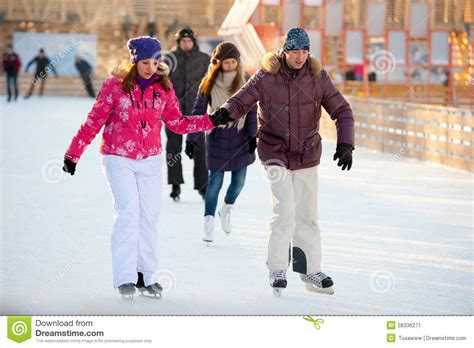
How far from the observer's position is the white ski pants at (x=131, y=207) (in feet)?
20.3

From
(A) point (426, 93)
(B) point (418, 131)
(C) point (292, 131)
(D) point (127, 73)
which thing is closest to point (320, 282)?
(C) point (292, 131)

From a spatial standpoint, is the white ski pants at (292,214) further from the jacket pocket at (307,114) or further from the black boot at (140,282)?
the black boot at (140,282)

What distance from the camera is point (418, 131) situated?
1636cm

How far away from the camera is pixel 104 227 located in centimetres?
937

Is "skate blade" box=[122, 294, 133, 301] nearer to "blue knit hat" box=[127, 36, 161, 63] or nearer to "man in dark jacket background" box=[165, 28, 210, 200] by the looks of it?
"blue knit hat" box=[127, 36, 161, 63]

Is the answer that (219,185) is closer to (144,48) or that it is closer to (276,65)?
(276,65)

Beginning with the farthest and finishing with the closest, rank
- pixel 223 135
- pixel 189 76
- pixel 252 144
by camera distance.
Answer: pixel 189 76
pixel 223 135
pixel 252 144

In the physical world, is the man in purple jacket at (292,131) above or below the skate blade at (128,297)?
above

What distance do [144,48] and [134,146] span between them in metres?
0.49

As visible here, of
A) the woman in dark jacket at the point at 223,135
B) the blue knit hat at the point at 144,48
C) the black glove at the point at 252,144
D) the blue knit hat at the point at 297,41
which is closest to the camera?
the blue knit hat at the point at 144,48

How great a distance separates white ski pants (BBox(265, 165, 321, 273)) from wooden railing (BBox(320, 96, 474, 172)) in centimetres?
782

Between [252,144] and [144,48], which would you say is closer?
[144,48]

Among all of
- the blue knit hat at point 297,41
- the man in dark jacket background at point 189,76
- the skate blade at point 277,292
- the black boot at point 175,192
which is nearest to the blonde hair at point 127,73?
the blue knit hat at point 297,41
